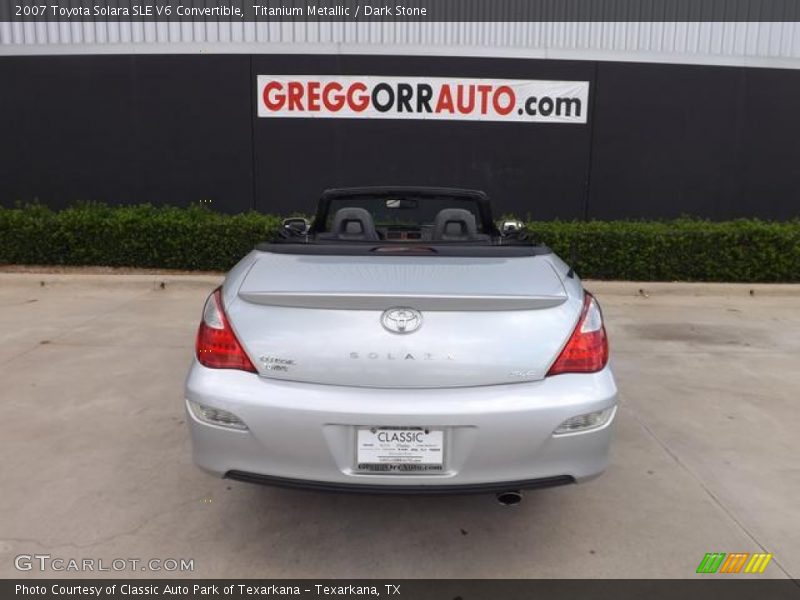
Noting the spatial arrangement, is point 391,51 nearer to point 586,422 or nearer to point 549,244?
point 549,244

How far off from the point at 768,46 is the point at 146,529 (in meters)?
11.2

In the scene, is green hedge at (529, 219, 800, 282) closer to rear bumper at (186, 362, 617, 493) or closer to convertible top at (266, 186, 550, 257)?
convertible top at (266, 186, 550, 257)

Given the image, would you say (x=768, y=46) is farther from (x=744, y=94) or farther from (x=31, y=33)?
(x=31, y=33)

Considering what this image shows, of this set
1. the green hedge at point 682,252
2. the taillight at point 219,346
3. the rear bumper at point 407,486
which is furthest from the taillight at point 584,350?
the green hedge at point 682,252

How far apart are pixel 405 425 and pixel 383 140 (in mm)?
8136

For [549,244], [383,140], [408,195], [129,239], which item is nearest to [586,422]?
[408,195]

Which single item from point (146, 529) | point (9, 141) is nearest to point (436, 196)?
point (146, 529)

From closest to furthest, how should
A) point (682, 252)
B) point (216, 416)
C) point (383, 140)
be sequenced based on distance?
point (216, 416), point (682, 252), point (383, 140)

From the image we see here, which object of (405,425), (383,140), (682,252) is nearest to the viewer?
(405,425)

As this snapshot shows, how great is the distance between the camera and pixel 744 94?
9930mm

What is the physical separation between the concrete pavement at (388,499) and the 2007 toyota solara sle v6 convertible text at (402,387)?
47 centimetres

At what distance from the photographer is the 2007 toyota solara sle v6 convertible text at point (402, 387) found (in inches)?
90.4

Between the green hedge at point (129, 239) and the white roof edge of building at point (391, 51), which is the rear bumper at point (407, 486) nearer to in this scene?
the green hedge at point (129, 239)

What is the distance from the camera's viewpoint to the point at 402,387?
7.66 ft
